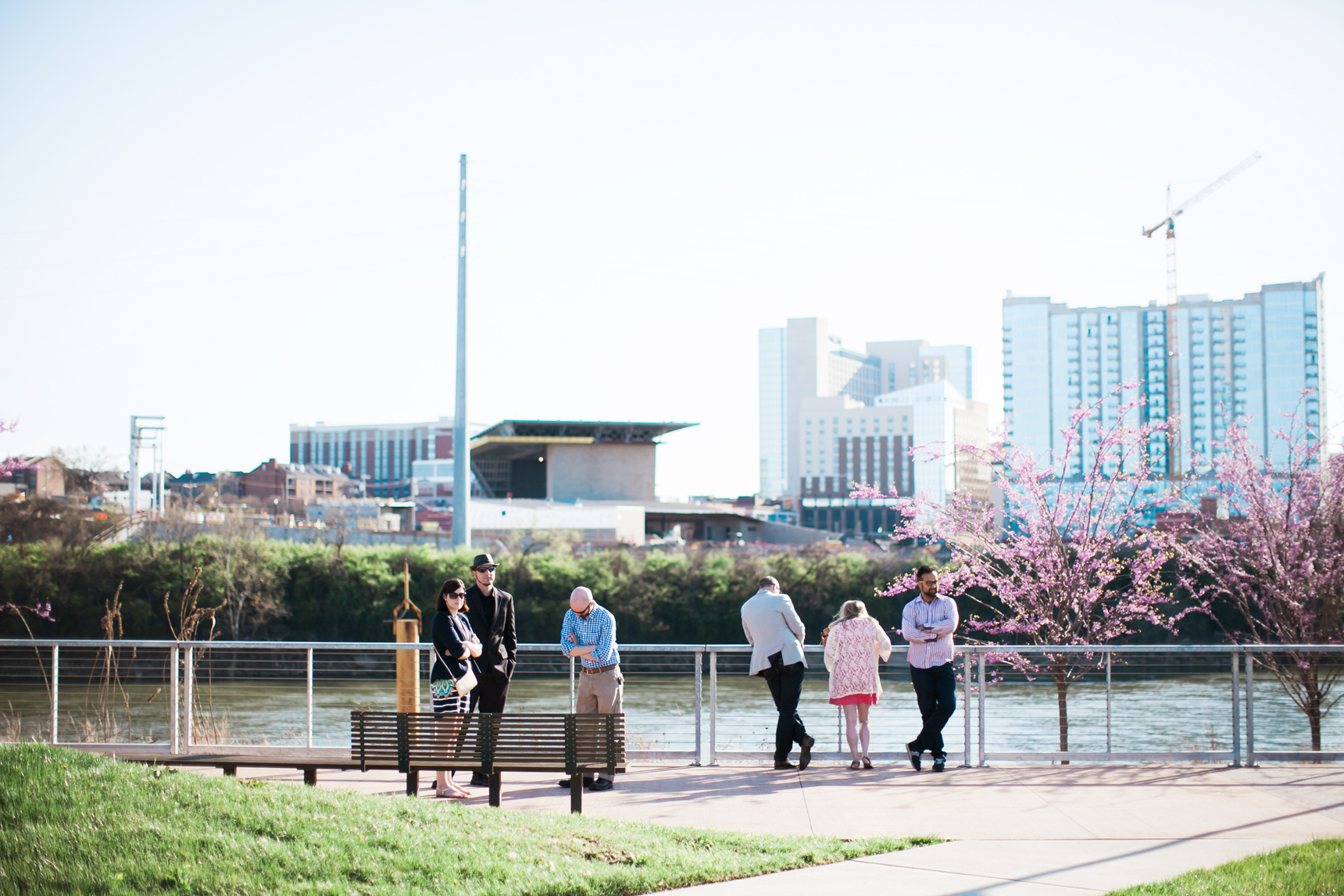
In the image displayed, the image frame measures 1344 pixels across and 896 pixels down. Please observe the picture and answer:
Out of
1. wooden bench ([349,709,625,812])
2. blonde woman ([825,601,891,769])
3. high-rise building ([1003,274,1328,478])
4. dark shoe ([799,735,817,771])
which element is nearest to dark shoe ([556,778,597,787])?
wooden bench ([349,709,625,812])

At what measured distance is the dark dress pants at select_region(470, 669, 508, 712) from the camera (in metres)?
8.98

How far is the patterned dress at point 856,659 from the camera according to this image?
974 cm

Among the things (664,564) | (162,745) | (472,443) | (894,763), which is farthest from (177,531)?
(472,443)

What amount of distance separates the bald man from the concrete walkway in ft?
2.20

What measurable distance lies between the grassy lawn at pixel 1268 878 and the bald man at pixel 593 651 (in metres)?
4.34

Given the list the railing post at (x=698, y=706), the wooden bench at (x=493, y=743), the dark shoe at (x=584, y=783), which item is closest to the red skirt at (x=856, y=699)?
the railing post at (x=698, y=706)

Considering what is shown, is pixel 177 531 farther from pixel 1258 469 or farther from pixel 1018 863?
pixel 1018 863

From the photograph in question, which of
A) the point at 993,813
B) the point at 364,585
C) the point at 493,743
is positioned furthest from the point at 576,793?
the point at 364,585

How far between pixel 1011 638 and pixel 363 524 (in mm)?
55214

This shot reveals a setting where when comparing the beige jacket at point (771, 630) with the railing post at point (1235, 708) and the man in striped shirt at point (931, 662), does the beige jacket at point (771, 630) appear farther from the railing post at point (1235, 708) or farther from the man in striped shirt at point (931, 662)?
the railing post at point (1235, 708)

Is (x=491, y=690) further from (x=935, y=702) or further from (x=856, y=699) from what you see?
(x=935, y=702)

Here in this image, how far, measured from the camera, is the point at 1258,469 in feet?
53.6

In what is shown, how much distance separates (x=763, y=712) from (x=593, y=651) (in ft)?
58.2

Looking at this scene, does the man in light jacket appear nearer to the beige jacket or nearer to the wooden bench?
the beige jacket
